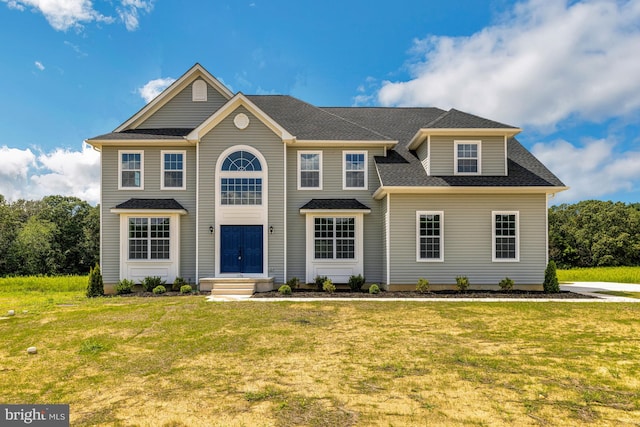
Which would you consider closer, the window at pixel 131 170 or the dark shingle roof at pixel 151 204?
the dark shingle roof at pixel 151 204

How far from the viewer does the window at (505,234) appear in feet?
60.4

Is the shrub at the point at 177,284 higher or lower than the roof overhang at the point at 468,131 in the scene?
lower

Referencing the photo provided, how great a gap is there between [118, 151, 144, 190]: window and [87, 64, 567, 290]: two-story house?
0.15 ft

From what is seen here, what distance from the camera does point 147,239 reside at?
62.7 ft

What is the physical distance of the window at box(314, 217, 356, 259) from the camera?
19.3 m

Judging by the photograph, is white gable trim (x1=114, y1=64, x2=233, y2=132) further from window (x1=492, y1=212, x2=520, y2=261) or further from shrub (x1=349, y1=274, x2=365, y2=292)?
window (x1=492, y1=212, x2=520, y2=261)

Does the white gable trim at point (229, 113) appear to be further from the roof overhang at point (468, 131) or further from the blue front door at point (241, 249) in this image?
the roof overhang at point (468, 131)

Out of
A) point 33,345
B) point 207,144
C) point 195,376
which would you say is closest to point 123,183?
point 207,144

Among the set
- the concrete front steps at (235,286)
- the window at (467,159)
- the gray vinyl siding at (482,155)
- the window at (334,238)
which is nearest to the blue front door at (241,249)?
the concrete front steps at (235,286)

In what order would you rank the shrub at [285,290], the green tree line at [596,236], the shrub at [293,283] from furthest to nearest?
1. the green tree line at [596,236]
2. the shrub at [293,283]
3. the shrub at [285,290]

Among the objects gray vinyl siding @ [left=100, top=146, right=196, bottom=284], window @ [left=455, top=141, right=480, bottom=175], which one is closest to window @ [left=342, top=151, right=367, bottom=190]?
window @ [left=455, top=141, right=480, bottom=175]

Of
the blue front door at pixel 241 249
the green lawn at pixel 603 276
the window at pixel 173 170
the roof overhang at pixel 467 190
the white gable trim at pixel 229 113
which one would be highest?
the white gable trim at pixel 229 113

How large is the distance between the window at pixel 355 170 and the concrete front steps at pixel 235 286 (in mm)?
5693

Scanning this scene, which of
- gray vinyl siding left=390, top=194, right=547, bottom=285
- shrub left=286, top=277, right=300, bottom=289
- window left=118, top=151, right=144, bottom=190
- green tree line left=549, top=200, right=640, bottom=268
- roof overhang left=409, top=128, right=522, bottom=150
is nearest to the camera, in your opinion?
gray vinyl siding left=390, top=194, right=547, bottom=285
